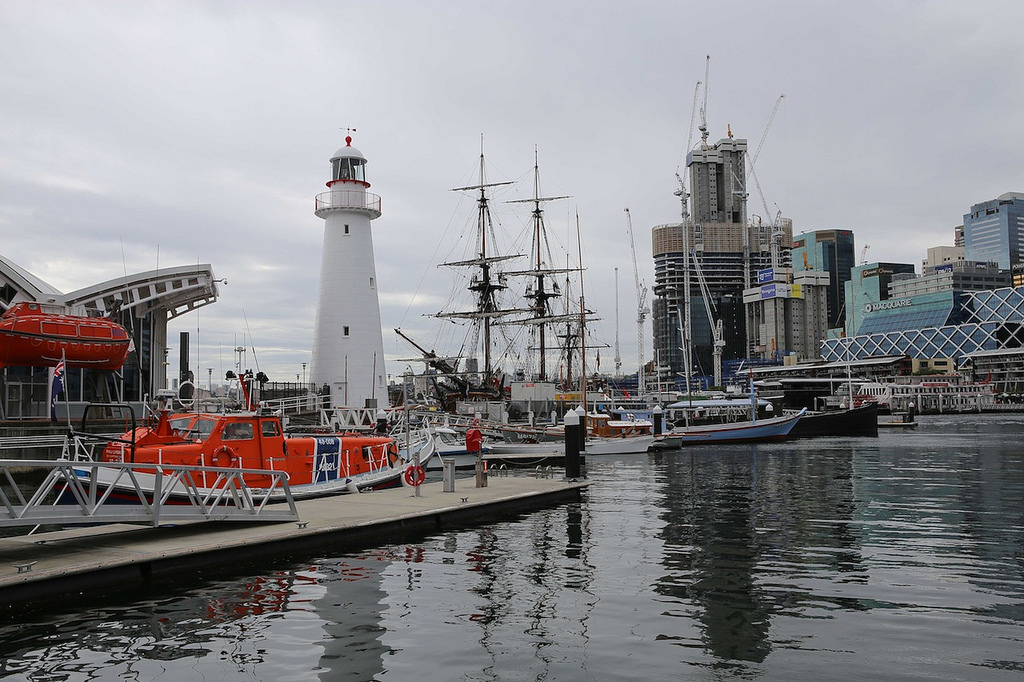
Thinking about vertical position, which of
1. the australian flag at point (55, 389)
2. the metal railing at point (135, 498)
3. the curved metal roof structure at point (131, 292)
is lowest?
the metal railing at point (135, 498)

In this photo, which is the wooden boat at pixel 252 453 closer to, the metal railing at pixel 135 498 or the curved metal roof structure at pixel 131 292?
the metal railing at pixel 135 498

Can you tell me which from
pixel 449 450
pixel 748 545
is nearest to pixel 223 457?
pixel 748 545

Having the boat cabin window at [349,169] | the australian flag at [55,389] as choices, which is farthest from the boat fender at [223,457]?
the boat cabin window at [349,169]

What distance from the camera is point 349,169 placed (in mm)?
46094

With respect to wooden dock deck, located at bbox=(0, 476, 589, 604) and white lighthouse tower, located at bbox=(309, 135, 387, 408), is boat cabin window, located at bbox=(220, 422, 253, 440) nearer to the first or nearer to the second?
wooden dock deck, located at bbox=(0, 476, 589, 604)

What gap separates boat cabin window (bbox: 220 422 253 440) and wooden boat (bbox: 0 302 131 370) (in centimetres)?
1534

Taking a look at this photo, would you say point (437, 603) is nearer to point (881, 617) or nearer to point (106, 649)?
point (106, 649)

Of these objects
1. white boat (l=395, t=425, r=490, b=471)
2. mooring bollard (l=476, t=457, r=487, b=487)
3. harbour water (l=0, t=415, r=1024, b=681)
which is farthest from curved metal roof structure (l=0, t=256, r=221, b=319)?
harbour water (l=0, t=415, r=1024, b=681)

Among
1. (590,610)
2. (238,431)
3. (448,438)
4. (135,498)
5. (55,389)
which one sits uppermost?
(55,389)

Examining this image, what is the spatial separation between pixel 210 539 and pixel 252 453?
6.23 m

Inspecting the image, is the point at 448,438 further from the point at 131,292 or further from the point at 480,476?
the point at 480,476

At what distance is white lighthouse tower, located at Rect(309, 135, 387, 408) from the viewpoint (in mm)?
44719

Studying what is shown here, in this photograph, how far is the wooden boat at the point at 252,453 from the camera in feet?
70.8

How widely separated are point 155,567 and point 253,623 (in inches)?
135
